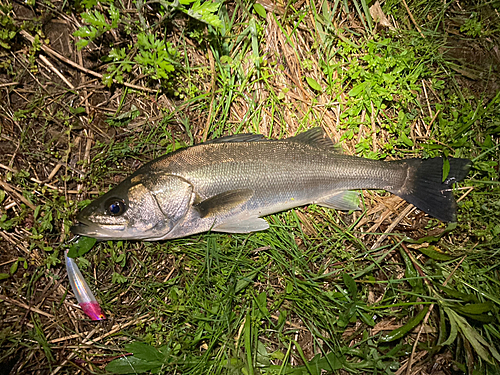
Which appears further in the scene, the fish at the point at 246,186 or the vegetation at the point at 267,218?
the vegetation at the point at 267,218

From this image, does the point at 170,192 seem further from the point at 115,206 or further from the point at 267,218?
the point at 267,218

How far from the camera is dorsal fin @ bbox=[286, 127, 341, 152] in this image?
3.51 meters

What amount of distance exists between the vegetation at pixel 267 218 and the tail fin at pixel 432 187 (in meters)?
0.18

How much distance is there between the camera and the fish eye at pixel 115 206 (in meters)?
3.12

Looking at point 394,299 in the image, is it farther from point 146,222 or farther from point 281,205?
point 146,222

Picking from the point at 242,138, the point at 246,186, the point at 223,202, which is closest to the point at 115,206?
the point at 223,202

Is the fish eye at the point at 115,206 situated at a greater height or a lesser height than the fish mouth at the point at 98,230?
greater

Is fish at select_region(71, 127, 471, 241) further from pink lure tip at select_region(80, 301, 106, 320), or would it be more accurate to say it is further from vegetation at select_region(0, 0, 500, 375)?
pink lure tip at select_region(80, 301, 106, 320)

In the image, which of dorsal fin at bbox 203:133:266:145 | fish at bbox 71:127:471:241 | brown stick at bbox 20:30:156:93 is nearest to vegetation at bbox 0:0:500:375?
brown stick at bbox 20:30:156:93

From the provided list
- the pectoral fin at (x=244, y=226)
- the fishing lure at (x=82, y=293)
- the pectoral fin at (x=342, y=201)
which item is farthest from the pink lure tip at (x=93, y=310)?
the pectoral fin at (x=342, y=201)

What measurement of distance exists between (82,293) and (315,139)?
10.7ft

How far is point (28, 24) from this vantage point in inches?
135

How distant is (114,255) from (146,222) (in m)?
0.70

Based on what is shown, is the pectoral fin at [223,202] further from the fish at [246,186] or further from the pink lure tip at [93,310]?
the pink lure tip at [93,310]
